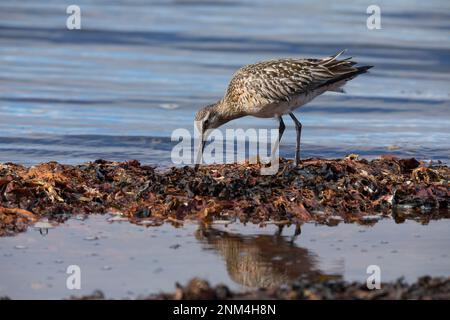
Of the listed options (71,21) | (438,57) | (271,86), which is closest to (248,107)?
(271,86)

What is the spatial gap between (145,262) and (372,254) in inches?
68.5

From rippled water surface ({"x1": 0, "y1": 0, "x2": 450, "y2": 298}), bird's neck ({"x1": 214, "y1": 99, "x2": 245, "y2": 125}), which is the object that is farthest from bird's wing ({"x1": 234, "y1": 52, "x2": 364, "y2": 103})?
rippled water surface ({"x1": 0, "y1": 0, "x2": 450, "y2": 298})

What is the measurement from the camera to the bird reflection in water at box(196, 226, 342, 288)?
22.7 feet

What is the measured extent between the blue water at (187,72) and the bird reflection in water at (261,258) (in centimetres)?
439

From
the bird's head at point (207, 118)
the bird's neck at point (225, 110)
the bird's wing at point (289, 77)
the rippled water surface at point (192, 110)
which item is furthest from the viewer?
the bird's neck at point (225, 110)

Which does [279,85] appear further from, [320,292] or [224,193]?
[320,292]

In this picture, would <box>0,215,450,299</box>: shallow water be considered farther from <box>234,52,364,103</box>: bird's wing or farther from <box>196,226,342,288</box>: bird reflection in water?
<box>234,52,364,103</box>: bird's wing

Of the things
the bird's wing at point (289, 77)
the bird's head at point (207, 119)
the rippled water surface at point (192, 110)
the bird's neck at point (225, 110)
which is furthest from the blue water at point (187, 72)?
the bird's wing at point (289, 77)

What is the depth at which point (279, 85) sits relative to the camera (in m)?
10.3

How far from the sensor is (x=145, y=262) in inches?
284

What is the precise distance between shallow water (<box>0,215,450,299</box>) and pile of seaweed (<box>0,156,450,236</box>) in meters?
0.28

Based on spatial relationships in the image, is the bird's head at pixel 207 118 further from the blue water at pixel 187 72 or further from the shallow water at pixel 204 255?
the shallow water at pixel 204 255

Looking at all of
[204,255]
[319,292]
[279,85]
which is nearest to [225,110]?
[279,85]

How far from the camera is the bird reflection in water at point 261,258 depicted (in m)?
6.91
